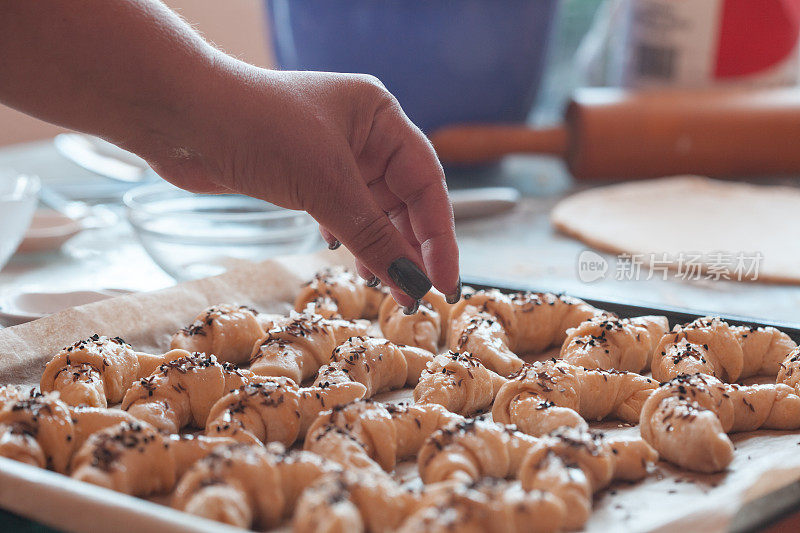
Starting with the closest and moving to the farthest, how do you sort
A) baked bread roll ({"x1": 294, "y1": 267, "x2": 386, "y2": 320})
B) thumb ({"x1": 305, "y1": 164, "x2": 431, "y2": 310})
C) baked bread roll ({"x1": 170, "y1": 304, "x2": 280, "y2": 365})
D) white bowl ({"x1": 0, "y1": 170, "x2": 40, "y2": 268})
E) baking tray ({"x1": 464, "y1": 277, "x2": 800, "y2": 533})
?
baking tray ({"x1": 464, "y1": 277, "x2": 800, "y2": 533}), thumb ({"x1": 305, "y1": 164, "x2": 431, "y2": 310}), baked bread roll ({"x1": 170, "y1": 304, "x2": 280, "y2": 365}), baked bread roll ({"x1": 294, "y1": 267, "x2": 386, "y2": 320}), white bowl ({"x1": 0, "y1": 170, "x2": 40, "y2": 268})

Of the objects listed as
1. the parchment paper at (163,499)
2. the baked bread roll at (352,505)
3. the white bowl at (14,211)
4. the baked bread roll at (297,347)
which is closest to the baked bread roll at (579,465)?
the parchment paper at (163,499)

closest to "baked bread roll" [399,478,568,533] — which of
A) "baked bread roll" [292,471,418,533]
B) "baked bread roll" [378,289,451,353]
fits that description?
"baked bread roll" [292,471,418,533]

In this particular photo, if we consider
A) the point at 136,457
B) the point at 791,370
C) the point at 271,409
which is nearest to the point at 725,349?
the point at 791,370

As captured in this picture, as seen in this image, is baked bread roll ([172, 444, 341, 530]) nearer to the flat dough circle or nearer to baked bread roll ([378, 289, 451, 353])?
baked bread roll ([378, 289, 451, 353])

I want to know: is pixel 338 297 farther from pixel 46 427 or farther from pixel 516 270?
pixel 46 427

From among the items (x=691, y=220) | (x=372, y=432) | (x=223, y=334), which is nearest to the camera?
(x=372, y=432)

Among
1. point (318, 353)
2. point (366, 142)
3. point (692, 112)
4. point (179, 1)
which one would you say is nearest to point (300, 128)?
point (366, 142)
